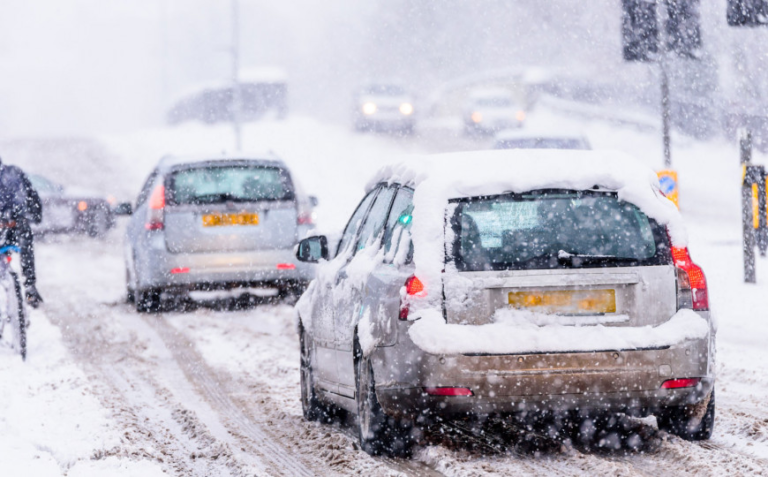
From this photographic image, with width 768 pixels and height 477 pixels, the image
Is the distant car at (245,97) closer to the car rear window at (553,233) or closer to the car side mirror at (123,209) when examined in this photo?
the car side mirror at (123,209)

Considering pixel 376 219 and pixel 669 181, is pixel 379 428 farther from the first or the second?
pixel 669 181

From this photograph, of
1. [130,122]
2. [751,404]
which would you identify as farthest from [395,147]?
[130,122]

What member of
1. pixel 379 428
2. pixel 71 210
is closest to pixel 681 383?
pixel 379 428

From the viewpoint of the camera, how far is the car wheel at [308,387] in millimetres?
6750

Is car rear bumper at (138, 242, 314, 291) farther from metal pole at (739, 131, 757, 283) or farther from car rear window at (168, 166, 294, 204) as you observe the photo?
metal pole at (739, 131, 757, 283)

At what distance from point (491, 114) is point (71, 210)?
19487mm

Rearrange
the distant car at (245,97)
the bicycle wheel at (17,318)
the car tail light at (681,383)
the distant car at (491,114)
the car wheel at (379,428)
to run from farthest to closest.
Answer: the distant car at (245,97), the distant car at (491,114), the bicycle wheel at (17,318), the car wheel at (379,428), the car tail light at (681,383)

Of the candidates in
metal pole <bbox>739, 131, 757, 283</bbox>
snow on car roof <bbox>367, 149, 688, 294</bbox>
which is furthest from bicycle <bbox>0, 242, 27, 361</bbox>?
metal pole <bbox>739, 131, 757, 283</bbox>

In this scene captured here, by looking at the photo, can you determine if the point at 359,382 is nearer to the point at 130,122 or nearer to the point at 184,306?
the point at 184,306

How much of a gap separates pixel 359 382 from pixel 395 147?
112 ft

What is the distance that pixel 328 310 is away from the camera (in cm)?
649

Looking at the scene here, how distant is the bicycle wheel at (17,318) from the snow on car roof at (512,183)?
4.69 meters

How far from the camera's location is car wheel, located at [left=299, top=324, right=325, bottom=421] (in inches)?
266

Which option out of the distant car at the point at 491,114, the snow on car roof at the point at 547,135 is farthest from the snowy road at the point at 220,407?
the distant car at the point at 491,114
